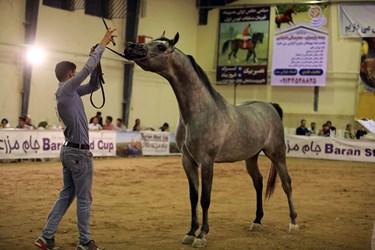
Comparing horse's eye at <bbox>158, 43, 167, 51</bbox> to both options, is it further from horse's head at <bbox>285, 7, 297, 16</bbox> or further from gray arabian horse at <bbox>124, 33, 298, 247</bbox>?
horse's head at <bbox>285, 7, 297, 16</bbox>

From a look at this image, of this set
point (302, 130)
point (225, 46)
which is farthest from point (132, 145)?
point (225, 46)

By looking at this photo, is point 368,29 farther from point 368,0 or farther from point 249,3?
point 249,3

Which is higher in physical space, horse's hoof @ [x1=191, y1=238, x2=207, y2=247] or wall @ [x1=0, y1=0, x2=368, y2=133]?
wall @ [x1=0, y1=0, x2=368, y2=133]

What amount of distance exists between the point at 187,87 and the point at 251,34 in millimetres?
21462

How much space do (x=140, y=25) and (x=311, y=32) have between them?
830 cm

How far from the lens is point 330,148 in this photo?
21.5 metres

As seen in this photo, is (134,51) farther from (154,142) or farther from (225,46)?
(225,46)

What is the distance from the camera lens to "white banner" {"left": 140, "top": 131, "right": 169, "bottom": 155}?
21.4 meters

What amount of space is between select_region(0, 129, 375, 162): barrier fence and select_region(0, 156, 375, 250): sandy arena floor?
104 centimetres

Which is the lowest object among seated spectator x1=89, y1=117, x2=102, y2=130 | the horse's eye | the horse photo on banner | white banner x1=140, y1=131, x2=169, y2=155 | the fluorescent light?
white banner x1=140, y1=131, x2=169, y2=155

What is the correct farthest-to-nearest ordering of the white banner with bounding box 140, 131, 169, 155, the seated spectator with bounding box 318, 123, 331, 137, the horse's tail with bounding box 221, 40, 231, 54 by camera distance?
the horse's tail with bounding box 221, 40, 231, 54 < the seated spectator with bounding box 318, 123, 331, 137 < the white banner with bounding box 140, 131, 169, 155

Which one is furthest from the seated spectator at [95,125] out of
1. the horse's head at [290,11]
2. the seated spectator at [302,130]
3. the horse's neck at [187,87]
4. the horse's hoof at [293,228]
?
the horse's neck at [187,87]

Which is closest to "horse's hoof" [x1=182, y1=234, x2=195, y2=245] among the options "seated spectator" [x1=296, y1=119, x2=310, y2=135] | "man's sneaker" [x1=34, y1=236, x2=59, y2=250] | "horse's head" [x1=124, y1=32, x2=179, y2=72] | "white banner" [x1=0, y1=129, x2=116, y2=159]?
"man's sneaker" [x1=34, y1=236, x2=59, y2=250]

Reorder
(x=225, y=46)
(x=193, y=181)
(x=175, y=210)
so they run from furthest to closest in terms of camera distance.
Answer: (x=225, y=46) → (x=175, y=210) → (x=193, y=181)
